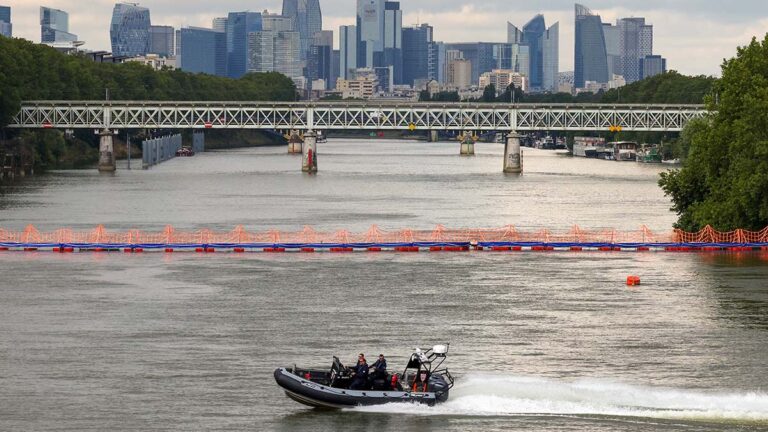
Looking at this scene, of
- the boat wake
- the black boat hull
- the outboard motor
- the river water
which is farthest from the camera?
the outboard motor

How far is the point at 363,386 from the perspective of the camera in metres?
60.2

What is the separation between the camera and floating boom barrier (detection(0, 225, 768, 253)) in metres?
112

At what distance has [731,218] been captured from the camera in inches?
4444

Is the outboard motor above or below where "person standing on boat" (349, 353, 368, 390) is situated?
below

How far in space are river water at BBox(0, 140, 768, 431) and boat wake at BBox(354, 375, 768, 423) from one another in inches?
3.3

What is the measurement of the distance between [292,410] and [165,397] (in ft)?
16.3

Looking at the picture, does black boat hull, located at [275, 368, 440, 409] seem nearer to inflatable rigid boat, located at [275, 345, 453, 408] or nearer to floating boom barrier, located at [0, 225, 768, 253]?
inflatable rigid boat, located at [275, 345, 453, 408]

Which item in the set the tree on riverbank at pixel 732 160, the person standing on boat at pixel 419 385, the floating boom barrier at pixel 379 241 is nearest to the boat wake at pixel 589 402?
the person standing on boat at pixel 419 385

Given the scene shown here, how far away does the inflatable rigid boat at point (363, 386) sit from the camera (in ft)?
197

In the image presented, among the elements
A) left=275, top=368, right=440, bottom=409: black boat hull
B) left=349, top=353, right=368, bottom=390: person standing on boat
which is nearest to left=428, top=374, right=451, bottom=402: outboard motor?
left=275, top=368, right=440, bottom=409: black boat hull

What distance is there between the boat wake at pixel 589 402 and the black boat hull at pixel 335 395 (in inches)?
11.0

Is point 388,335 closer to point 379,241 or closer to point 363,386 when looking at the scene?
point 363,386

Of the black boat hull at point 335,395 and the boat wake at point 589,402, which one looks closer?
the black boat hull at point 335,395

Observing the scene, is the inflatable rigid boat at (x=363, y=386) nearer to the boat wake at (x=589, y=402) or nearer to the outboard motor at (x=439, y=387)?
the outboard motor at (x=439, y=387)
